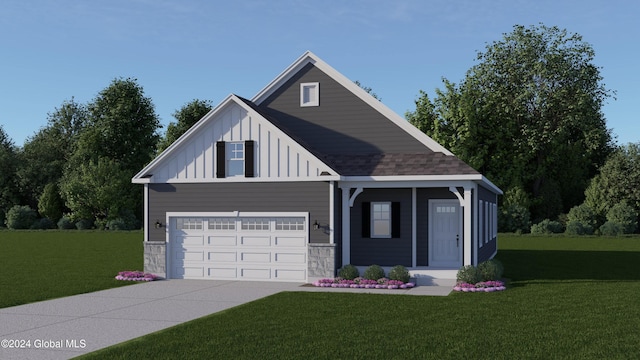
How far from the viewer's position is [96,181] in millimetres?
61188

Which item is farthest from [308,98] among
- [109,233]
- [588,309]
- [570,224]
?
[109,233]

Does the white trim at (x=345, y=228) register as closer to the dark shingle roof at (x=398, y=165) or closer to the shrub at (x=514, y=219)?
the dark shingle roof at (x=398, y=165)

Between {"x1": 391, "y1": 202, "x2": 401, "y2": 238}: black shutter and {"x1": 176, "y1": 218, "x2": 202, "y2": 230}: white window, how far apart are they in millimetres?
6501

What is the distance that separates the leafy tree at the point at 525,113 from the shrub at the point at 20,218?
37.1m

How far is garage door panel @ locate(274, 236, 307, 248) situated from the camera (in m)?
21.5

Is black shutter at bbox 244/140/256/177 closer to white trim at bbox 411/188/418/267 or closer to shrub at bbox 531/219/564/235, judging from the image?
white trim at bbox 411/188/418/267

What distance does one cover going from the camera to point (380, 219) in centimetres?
2270

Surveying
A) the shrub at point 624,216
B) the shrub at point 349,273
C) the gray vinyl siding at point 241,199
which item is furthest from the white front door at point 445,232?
the shrub at point 624,216

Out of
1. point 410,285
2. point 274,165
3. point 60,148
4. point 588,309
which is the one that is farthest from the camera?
point 60,148

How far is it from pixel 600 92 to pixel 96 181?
150 ft

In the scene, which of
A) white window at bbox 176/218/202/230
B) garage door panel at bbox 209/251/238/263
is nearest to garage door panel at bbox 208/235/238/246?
garage door panel at bbox 209/251/238/263

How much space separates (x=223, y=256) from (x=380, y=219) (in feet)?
17.8

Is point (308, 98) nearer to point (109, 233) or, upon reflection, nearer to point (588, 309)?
point (588, 309)

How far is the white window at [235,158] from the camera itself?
2202 cm
